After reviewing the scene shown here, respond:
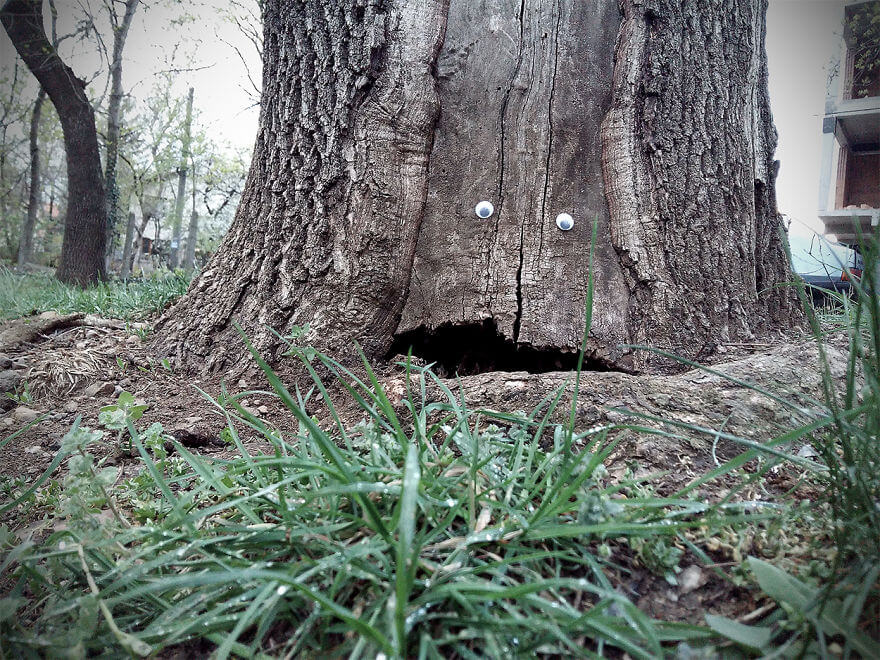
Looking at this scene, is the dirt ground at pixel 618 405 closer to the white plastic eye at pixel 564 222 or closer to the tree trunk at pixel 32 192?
the white plastic eye at pixel 564 222

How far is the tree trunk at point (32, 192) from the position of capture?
6.79 meters

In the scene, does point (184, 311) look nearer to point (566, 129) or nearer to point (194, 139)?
point (566, 129)

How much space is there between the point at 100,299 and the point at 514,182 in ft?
10.2

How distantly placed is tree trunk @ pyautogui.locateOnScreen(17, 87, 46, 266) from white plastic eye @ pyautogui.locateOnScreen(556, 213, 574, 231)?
→ 7.43m

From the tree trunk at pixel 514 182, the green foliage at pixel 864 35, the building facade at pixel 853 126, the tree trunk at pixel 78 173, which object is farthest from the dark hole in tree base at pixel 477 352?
the tree trunk at pixel 78 173

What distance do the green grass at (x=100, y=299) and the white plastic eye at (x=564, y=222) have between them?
8.52 feet

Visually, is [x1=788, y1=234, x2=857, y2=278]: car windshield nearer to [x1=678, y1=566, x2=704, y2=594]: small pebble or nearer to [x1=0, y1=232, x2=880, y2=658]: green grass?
[x1=0, y1=232, x2=880, y2=658]: green grass

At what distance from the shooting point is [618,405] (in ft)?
4.32

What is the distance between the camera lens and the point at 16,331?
8.64 ft

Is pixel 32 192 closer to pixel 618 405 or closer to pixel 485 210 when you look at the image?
pixel 485 210

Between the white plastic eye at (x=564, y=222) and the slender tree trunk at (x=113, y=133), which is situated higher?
the slender tree trunk at (x=113, y=133)

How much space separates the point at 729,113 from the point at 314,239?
5.39 feet

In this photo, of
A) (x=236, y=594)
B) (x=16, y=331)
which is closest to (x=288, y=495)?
(x=236, y=594)

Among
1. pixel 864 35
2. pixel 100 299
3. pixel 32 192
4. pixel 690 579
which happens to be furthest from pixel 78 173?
pixel 864 35
